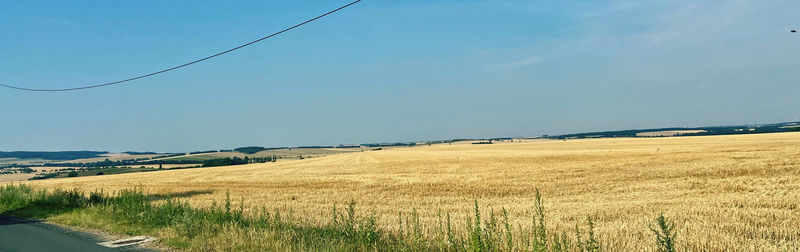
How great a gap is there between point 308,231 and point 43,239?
7137mm

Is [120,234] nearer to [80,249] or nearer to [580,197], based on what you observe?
[80,249]

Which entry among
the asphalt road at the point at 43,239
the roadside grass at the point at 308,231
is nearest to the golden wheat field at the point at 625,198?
the roadside grass at the point at 308,231

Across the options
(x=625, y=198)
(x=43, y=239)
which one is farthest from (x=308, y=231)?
(x=625, y=198)

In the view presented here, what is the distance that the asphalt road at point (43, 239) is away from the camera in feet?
36.8

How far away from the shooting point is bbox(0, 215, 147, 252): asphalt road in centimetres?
1121

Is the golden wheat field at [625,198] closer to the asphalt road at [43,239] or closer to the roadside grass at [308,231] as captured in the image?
the roadside grass at [308,231]

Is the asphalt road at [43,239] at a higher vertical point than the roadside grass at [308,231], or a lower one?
lower

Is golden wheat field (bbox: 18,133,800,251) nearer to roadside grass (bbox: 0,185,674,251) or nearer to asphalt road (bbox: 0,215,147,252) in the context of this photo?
roadside grass (bbox: 0,185,674,251)

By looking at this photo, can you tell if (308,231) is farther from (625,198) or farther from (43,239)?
(625,198)

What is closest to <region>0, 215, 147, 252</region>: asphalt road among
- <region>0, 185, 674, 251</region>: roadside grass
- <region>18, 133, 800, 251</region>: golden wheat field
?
<region>0, 185, 674, 251</region>: roadside grass

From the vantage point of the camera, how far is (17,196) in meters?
23.0

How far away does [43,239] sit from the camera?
1259cm

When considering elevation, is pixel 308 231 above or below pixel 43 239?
above

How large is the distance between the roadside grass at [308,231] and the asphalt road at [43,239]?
876 millimetres
